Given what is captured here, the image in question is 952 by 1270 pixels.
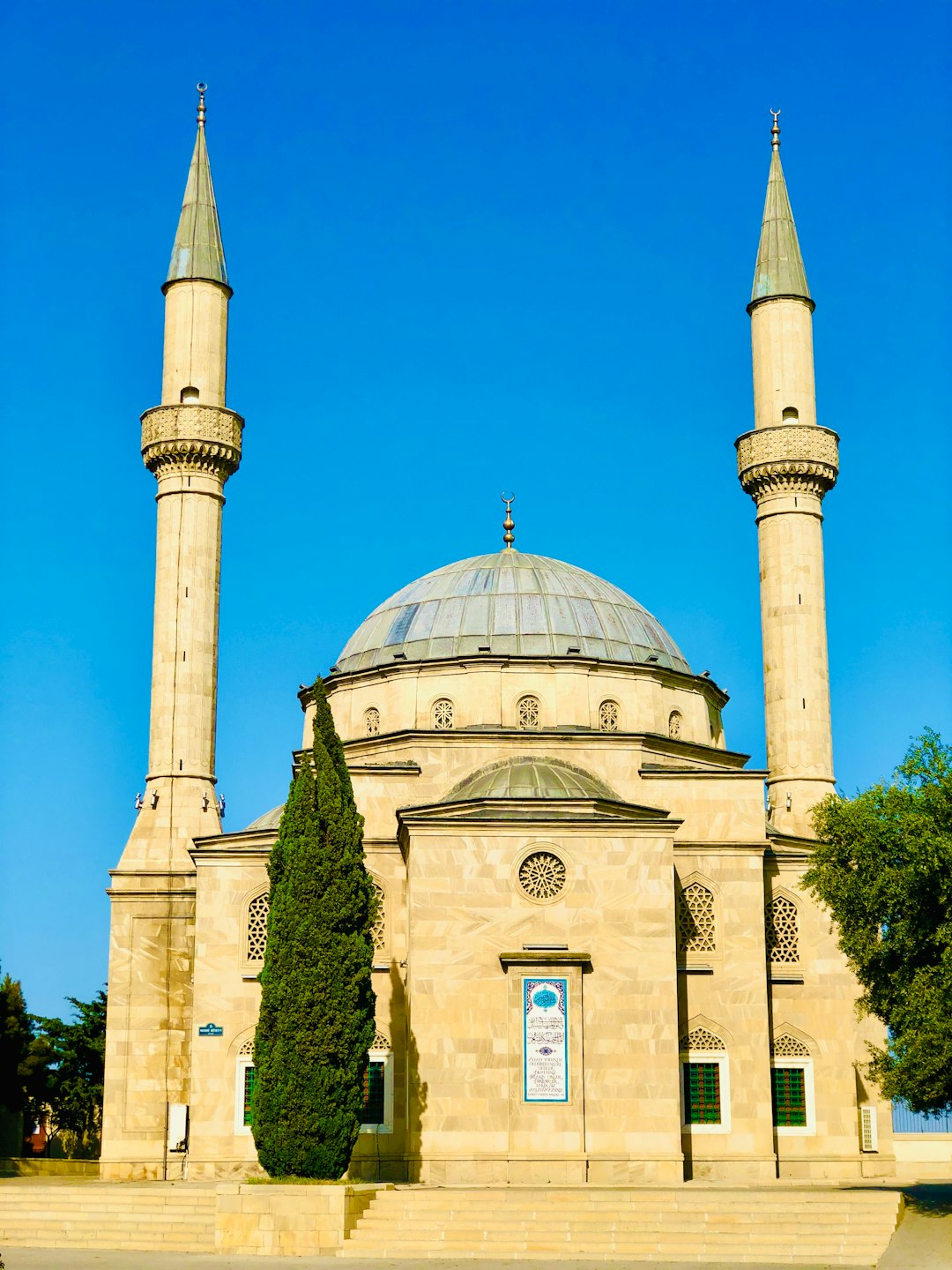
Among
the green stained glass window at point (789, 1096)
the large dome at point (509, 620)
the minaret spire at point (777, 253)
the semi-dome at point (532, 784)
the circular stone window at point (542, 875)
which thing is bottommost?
the green stained glass window at point (789, 1096)

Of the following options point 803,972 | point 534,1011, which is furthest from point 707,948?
point 534,1011

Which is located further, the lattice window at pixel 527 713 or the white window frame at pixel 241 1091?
the lattice window at pixel 527 713

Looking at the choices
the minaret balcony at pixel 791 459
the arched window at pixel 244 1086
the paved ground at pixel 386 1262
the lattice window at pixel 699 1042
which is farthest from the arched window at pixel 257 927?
the minaret balcony at pixel 791 459

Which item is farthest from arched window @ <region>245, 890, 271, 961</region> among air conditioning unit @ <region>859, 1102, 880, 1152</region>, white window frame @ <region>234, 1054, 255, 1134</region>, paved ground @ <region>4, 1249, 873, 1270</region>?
air conditioning unit @ <region>859, 1102, 880, 1152</region>

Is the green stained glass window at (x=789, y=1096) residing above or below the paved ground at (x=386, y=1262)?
above

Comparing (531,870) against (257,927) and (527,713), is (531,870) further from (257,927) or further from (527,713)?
(527,713)

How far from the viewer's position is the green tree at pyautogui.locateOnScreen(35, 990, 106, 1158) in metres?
38.7

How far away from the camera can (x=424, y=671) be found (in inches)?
1245

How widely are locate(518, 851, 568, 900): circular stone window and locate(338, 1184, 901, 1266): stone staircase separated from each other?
16.5 ft

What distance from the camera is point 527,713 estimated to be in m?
31.2

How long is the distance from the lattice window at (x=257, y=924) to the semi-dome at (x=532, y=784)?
3.56m

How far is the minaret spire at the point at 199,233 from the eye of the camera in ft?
108

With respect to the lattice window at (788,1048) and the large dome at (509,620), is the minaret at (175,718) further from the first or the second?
→ the lattice window at (788,1048)

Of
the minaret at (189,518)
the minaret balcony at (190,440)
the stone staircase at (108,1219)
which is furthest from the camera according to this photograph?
the minaret balcony at (190,440)
